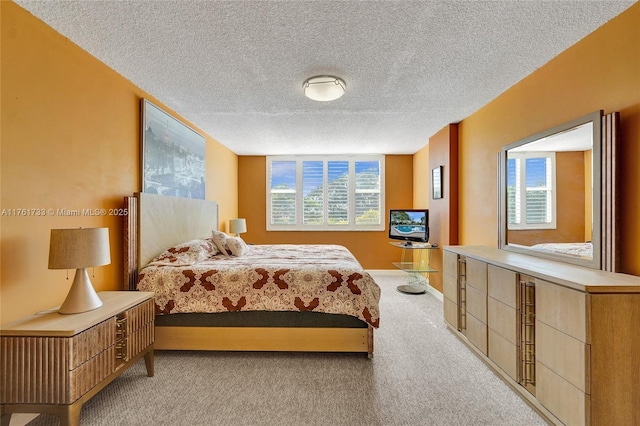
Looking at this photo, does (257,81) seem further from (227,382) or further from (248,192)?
(248,192)

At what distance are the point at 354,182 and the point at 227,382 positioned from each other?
4359 mm

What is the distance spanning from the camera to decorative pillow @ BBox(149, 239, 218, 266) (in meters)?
2.73

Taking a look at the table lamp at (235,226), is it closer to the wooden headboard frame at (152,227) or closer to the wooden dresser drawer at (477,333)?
the wooden headboard frame at (152,227)

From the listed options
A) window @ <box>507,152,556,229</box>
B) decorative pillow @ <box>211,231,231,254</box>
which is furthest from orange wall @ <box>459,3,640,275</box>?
decorative pillow @ <box>211,231,231,254</box>

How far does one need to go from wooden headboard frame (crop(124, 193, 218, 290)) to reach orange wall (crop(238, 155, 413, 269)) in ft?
6.88

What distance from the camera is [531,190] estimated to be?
2.51 m

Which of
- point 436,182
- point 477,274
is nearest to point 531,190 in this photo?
point 477,274

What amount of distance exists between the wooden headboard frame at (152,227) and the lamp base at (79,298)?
0.74m

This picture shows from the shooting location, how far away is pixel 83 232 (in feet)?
5.50

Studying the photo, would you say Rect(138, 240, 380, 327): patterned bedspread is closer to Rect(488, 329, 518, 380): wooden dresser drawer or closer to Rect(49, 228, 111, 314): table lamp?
Rect(49, 228, 111, 314): table lamp

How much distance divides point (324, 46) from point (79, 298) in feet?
7.63

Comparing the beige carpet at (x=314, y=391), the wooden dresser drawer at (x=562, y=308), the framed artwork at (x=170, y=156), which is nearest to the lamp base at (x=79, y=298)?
the beige carpet at (x=314, y=391)

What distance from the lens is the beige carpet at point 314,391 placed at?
1.76 meters

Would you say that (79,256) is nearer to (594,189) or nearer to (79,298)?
(79,298)
